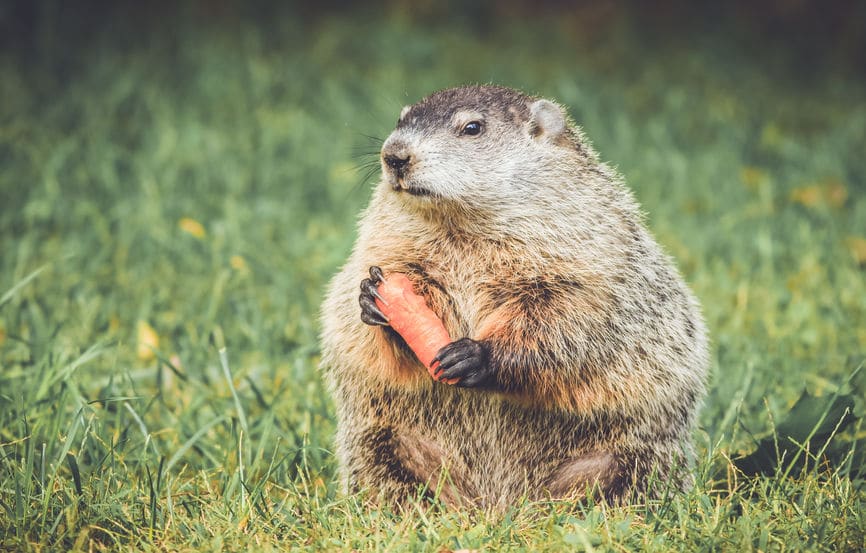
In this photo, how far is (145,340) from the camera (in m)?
4.06

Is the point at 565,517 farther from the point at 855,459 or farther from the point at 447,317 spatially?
the point at 855,459

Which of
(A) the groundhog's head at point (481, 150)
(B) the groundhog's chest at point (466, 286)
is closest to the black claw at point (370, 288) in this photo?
(B) the groundhog's chest at point (466, 286)

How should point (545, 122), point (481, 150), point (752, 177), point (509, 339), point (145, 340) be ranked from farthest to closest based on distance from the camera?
point (752, 177) < point (145, 340) < point (545, 122) < point (481, 150) < point (509, 339)

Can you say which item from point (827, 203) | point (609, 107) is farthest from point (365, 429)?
point (609, 107)

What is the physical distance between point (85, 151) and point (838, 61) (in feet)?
24.2

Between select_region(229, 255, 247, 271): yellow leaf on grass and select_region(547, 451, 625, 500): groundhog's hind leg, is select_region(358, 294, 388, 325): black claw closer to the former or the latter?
select_region(547, 451, 625, 500): groundhog's hind leg

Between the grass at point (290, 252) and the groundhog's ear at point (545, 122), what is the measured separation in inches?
28.6

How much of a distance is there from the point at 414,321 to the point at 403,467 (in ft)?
1.73

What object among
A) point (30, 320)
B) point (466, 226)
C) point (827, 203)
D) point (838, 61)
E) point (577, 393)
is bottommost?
point (30, 320)

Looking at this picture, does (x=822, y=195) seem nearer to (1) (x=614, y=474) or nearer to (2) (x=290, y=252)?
(2) (x=290, y=252)

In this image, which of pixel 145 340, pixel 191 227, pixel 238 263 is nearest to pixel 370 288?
pixel 145 340

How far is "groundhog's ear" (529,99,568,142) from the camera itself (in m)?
3.35

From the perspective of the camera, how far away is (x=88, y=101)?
21.6 ft

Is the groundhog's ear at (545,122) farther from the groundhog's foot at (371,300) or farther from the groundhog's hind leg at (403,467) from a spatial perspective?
the groundhog's hind leg at (403,467)
